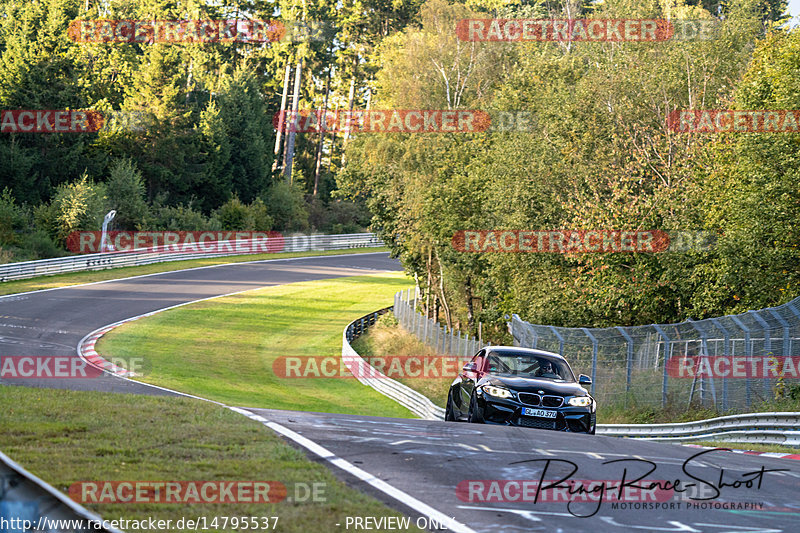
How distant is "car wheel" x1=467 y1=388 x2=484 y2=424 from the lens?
1354 cm

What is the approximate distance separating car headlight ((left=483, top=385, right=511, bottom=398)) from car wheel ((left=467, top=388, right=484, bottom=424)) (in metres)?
0.28

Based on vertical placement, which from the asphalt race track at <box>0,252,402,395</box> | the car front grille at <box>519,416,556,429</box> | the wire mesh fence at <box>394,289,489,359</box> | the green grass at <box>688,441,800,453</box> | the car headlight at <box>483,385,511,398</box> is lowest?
the wire mesh fence at <box>394,289,489,359</box>

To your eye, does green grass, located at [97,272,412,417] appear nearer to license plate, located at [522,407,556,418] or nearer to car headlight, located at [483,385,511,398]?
car headlight, located at [483,385,511,398]

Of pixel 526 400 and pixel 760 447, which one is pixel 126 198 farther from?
pixel 760 447

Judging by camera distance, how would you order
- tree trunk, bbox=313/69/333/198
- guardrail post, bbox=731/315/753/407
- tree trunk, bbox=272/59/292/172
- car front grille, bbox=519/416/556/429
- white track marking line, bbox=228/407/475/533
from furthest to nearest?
1. tree trunk, bbox=313/69/333/198
2. tree trunk, bbox=272/59/292/172
3. guardrail post, bbox=731/315/753/407
4. car front grille, bbox=519/416/556/429
5. white track marking line, bbox=228/407/475/533

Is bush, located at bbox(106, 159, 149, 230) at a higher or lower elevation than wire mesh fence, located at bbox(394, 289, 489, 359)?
higher

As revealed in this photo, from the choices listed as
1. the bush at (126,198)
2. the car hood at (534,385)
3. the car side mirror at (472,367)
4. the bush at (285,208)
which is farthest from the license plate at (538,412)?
the bush at (285,208)

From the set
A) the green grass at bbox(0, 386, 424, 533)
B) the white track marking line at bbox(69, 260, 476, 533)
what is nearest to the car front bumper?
the white track marking line at bbox(69, 260, 476, 533)

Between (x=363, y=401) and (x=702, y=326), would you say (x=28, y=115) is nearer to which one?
(x=363, y=401)

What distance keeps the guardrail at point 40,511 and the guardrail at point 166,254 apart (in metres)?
43.5

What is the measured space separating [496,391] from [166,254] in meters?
48.3

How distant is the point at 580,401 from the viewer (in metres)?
13.5

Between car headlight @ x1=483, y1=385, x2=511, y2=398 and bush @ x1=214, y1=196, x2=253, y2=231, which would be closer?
car headlight @ x1=483, y1=385, x2=511, y2=398

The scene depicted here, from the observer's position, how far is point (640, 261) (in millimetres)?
27422
